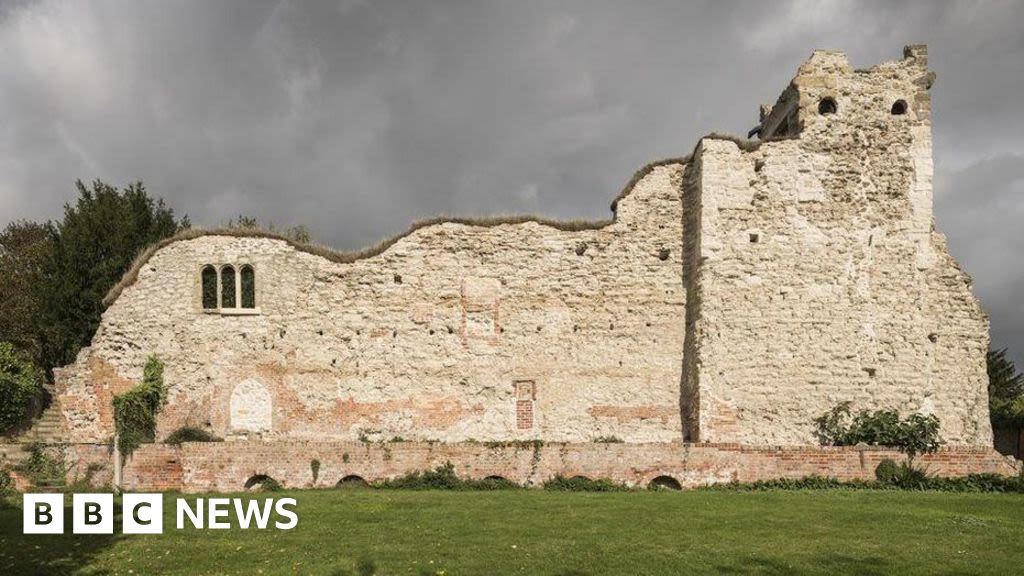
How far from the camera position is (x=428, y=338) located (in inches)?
849

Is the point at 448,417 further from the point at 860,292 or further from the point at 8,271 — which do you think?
the point at 8,271

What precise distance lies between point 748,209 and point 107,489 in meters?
18.2

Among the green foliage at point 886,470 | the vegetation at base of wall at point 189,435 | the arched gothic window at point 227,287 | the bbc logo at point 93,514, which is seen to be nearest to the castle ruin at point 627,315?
the arched gothic window at point 227,287

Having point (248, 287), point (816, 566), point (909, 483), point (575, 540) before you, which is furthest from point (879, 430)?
point (248, 287)

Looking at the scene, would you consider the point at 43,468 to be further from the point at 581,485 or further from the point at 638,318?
the point at 638,318

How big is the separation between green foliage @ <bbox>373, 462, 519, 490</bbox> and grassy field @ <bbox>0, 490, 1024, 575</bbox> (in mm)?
1744

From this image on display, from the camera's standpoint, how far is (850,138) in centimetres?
2075

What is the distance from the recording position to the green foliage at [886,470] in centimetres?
1612

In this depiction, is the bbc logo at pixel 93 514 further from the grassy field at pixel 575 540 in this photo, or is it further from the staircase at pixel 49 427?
the staircase at pixel 49 427

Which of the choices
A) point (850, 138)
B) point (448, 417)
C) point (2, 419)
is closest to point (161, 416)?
point (2, 419)

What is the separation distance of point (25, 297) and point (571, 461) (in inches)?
1027

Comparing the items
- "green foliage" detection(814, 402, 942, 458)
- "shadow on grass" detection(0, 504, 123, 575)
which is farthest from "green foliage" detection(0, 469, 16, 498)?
"green foliage" detection(814, 402, 942, 458)

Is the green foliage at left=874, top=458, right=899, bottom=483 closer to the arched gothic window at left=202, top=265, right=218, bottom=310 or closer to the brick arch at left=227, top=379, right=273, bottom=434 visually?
the brick arch at left=227, top=379, right=273, bottom=434

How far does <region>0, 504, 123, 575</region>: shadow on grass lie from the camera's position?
888cm
